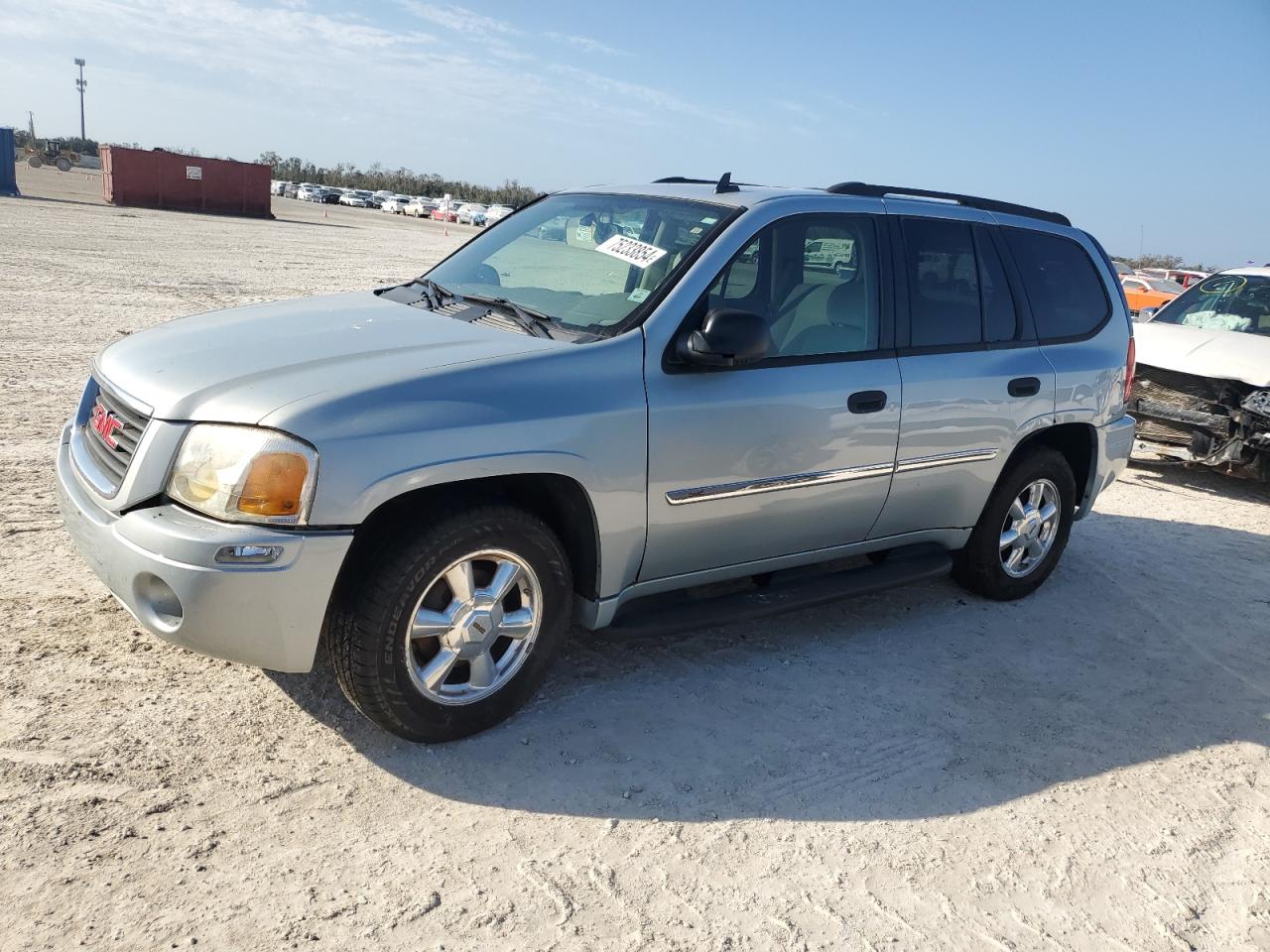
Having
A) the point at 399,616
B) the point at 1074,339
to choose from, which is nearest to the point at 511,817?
the point at 399,616

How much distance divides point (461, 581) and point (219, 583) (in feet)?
2.49

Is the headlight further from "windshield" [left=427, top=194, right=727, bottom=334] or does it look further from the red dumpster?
the red dumpster

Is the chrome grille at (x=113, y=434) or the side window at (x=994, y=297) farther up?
the side window at (x=994, y=297)

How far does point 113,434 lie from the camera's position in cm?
344

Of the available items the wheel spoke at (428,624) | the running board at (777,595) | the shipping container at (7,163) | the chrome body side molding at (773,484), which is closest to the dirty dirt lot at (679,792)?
the running board at (777,595)

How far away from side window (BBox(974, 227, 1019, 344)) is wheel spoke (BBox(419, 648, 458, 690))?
115 inches

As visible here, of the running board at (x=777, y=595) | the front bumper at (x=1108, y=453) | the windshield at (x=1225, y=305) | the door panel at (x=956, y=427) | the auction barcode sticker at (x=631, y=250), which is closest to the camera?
the running board at (x=777, y=595)

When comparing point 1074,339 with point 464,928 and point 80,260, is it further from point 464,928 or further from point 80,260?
point 80,260

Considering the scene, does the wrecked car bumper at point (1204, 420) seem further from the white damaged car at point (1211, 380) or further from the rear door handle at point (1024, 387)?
the rear door handle at point (1024, 387)

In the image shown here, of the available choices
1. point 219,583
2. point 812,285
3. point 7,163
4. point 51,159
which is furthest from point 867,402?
point 51,159

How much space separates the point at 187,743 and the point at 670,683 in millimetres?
1764

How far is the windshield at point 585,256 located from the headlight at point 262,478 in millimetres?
1217

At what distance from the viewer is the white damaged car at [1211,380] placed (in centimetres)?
805

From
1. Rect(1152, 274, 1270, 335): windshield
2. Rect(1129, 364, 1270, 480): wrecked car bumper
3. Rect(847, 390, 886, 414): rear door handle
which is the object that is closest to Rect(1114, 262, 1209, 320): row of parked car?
Rect(1152, 274, 1270, 335): windshield
